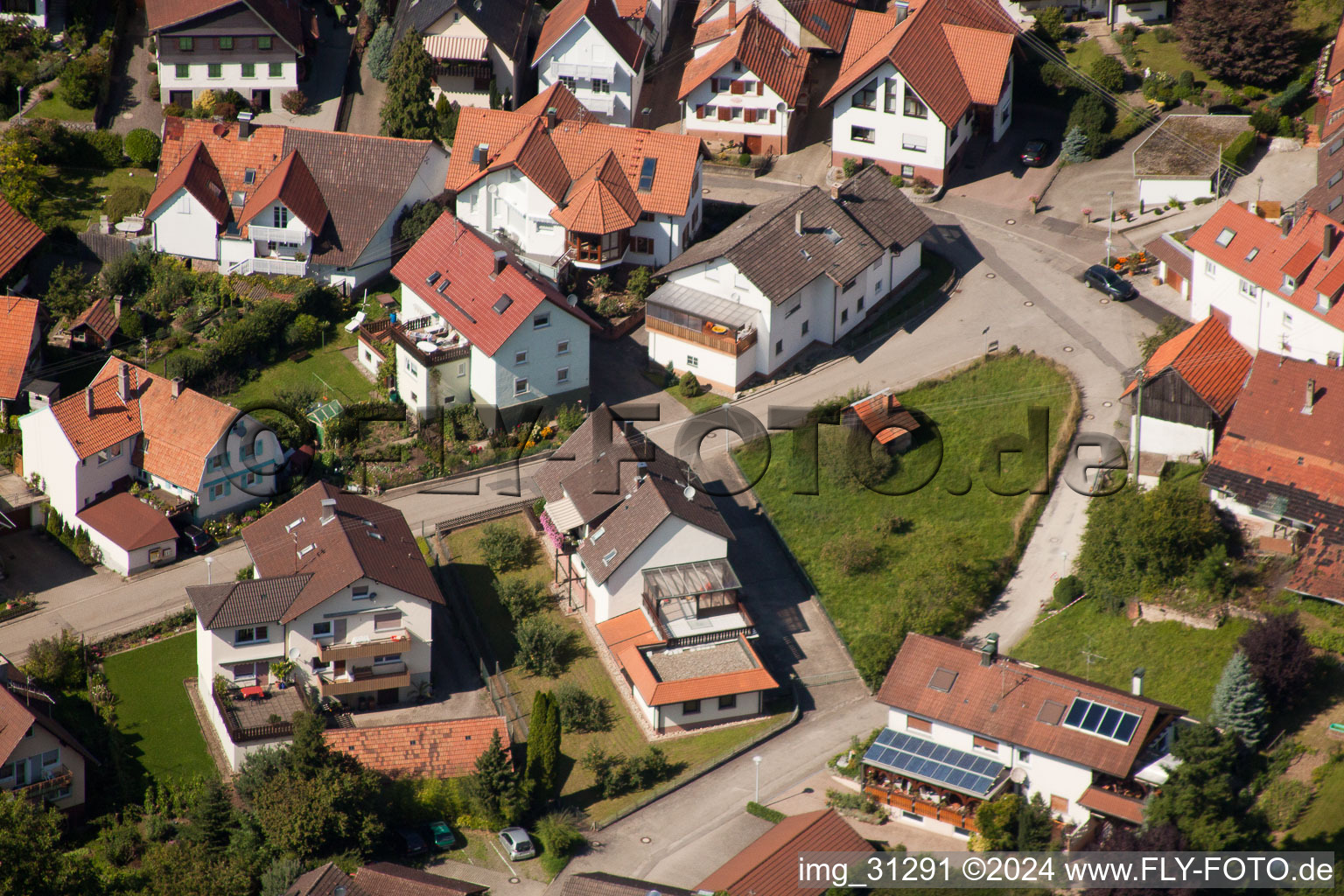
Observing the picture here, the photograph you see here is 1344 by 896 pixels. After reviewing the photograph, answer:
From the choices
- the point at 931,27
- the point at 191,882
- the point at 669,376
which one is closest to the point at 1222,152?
the point at 931,27

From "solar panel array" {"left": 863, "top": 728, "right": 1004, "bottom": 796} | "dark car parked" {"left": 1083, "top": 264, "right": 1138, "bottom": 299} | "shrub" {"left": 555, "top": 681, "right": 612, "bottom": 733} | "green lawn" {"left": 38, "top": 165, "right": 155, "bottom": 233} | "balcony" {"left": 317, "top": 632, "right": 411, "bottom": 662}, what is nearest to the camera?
"solar panel array" {"left": 863, "top": 728, "right": 1004, "bottom": 796}

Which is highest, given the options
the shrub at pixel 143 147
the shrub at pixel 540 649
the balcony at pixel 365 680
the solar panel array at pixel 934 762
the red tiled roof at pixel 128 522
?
the shrub at pixel 143 147

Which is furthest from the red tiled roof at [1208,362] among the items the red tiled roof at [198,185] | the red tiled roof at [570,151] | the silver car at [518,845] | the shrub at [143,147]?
the shrub at [143,147]

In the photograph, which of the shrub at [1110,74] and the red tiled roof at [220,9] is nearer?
the shrub at [1110,74]

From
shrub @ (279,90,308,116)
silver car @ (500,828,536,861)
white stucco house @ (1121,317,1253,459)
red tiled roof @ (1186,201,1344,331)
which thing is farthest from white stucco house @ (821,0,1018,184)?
silver car @ (500,828,536,861)

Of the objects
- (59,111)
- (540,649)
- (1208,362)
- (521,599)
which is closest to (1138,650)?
(1208,362)

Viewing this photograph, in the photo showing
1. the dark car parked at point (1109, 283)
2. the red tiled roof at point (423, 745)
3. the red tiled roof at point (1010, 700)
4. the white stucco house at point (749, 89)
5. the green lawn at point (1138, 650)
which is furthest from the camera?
the white stucco house at point (749, 89)

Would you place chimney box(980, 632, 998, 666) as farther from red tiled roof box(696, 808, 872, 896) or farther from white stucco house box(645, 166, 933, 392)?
white stucco house box(645, 166, 933, 392)

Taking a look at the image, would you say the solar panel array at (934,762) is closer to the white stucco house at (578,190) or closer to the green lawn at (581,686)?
the green lawn at (581,686)
